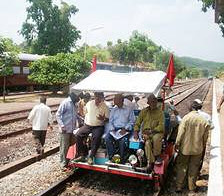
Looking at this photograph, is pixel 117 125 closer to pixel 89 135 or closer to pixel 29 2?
pixel 89 135

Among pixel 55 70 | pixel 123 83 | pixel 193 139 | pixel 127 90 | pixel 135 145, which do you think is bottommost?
pixel 135 145

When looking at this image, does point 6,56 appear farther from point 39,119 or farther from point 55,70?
point 39,119

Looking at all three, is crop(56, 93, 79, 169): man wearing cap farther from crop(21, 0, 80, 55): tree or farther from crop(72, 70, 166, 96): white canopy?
crop(21, 0, 80, 55): tree

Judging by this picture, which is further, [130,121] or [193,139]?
[130,121]

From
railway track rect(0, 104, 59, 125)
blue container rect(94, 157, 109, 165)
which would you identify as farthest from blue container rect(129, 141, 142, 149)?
railway track rect(0, 104, 59, 125)

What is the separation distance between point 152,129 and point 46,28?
5330cm

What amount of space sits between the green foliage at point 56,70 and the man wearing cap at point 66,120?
23.6 metres

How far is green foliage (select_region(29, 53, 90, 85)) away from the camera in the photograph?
3275 cm

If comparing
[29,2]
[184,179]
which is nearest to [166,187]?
[184,179]

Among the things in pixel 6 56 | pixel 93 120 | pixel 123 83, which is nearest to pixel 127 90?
pixel 123 83

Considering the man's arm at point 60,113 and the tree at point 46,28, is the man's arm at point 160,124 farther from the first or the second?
the tree at point 46,28

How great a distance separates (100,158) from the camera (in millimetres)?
8461

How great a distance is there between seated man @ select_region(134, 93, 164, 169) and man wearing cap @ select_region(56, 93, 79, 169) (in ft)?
6.31

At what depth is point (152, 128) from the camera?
8141 mm
